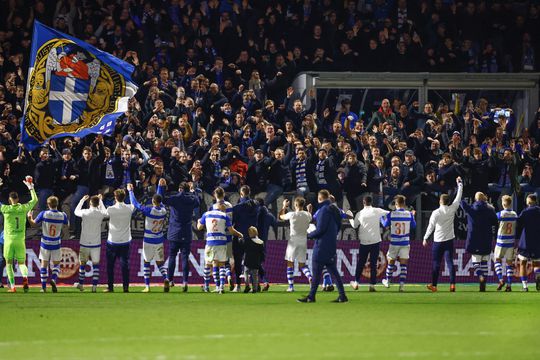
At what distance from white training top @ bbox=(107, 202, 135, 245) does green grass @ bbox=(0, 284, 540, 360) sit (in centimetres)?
154

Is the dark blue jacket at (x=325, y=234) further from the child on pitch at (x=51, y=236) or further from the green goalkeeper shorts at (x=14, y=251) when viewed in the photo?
the green goalkeeper shorts at (x=14, y=251)

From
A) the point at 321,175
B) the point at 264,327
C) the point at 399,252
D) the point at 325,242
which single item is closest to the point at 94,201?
the point at 321,175

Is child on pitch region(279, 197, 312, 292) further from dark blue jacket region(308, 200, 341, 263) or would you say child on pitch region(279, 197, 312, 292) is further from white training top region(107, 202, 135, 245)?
dark blue jacket region(308, 200, 341, 263)

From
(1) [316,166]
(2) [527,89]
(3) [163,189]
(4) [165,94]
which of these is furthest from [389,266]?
(2) [527,89]

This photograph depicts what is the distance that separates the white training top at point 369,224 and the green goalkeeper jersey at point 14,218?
24.7 ft

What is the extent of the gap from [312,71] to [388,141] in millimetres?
4083

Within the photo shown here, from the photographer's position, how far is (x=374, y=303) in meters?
23.3

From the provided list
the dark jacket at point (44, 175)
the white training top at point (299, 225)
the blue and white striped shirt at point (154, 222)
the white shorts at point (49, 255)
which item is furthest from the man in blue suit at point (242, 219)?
the dark jacket at point (44, 175)

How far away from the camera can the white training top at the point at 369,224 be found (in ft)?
90.5

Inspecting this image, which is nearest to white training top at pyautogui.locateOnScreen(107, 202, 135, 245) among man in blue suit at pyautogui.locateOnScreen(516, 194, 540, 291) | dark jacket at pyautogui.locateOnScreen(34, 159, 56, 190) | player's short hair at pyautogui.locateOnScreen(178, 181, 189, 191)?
player's short hair at pyautogui.locateOnScreen(178, 181, 189, 191)

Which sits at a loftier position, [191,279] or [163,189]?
[163,189]

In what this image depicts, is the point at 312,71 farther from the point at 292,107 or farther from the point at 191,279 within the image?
the point at 191,279

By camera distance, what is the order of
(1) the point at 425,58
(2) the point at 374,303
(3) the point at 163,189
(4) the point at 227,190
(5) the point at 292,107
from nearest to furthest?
(2) the point at 374,303 < (3) the point at 163,189 < (4) the point at 227,190 < (5) the point at 292,107 < (1) the point at 425,58

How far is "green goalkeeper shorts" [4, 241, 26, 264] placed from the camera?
87.0 feet
